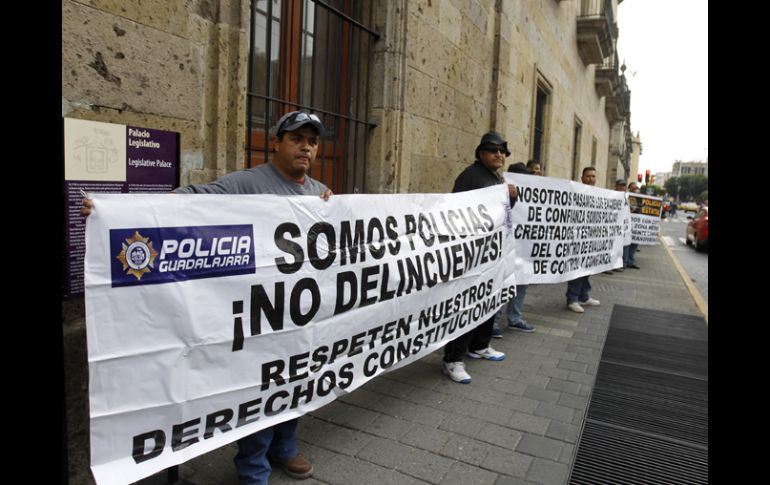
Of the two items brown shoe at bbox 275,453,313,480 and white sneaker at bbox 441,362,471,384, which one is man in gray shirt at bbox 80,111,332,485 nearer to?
brown shoe at bbox 275,453,313,480

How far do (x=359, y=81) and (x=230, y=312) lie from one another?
378 cm

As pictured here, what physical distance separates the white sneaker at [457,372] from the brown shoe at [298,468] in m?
1.70

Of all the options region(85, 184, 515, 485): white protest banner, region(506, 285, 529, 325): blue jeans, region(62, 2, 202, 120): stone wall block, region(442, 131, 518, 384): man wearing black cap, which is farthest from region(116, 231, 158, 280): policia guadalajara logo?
region(506, 285, 529, 325): blue jeans

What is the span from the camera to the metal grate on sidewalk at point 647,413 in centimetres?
305

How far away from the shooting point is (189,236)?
2.18 meters

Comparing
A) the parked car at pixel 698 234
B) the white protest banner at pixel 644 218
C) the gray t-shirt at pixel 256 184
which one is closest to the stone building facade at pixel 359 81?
the gray t-shirt at pixel 256 184

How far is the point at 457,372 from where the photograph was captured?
4.21 metres

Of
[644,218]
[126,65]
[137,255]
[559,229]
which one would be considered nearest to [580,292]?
[559,229]

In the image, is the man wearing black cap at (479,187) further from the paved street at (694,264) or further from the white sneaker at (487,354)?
the paved street at (694,264)

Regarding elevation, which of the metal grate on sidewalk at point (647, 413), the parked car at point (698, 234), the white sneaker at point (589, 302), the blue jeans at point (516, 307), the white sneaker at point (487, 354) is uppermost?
the parked car at point (698, 234)
